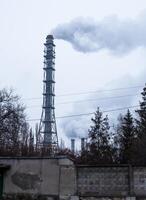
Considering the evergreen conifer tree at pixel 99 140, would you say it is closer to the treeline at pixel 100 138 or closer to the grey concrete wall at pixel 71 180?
the treeline at pixel 100 138

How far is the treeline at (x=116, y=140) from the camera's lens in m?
52.2

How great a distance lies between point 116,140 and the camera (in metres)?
59.8

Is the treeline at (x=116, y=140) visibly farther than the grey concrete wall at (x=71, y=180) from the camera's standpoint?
Yes

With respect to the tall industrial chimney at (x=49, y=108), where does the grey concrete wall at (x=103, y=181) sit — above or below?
below

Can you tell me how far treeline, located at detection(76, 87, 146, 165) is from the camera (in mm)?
52219

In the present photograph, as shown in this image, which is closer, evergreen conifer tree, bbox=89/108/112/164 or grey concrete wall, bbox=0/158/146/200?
grey concrete wall, bbox=0/158/146/200

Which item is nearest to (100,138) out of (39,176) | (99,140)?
(99,140)

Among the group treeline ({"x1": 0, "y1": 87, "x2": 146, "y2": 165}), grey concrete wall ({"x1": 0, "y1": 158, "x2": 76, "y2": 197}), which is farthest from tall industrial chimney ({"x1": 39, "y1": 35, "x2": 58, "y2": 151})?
grey concrete wall ({"x1": 0, "y1": 158, "x2": 76, "y2": 197})

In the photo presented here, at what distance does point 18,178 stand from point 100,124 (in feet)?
125

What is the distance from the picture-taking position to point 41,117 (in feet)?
247

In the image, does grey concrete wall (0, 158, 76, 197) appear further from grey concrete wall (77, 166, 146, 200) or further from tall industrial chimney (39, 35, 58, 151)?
tall industrial chimney (39, 35, 58, 151)

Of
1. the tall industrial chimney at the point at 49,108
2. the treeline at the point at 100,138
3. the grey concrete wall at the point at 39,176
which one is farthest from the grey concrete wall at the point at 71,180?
the tall industrial chimney at the point at 49,108

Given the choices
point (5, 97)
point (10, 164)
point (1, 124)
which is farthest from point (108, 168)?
point (5, 97)

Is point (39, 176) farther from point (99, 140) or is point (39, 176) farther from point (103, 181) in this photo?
point (99, 140)
